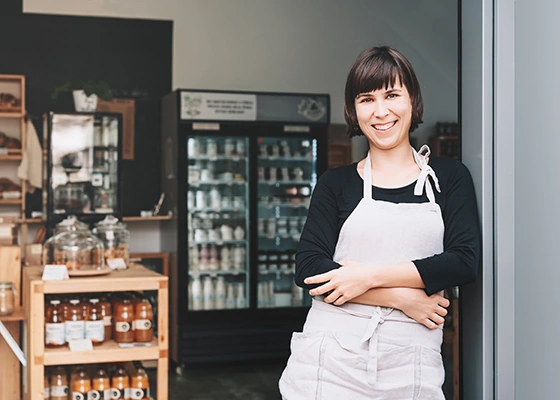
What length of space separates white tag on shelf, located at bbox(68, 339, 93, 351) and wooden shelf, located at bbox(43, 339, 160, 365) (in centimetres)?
2

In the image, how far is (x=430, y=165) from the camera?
2180mm

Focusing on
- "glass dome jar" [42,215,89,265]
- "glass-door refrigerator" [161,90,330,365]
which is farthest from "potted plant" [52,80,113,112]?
"glass dome jar" [42,215,89,265]

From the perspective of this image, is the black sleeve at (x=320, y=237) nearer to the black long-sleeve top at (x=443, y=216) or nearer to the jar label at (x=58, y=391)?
the black long-sleeve top at (x=443, y=216)

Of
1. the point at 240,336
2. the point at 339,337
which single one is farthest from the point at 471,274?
the point at 240,336

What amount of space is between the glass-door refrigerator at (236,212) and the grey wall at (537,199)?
194 inches

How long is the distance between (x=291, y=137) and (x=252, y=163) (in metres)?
0.44

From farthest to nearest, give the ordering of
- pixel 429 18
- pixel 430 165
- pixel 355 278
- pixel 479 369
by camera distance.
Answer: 1. pixel 429 18
2. pixel 479 369
3. pixel 430 165
4. pixel 355 278

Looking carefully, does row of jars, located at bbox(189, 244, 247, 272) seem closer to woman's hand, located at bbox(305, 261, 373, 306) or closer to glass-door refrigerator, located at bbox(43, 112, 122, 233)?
glass-door refrigerator, located at bbox(43, 112, 122, 233)

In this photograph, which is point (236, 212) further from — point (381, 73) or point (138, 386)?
point (381, 73)

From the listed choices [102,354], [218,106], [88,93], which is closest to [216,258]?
[218,106]

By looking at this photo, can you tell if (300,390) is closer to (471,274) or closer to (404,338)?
(404,338)

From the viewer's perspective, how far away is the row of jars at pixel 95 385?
3.96 m

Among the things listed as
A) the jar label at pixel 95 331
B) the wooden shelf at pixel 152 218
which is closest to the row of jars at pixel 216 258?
the wooden shelf at pixel 152 218

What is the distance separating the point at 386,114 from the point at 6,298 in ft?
10.3
